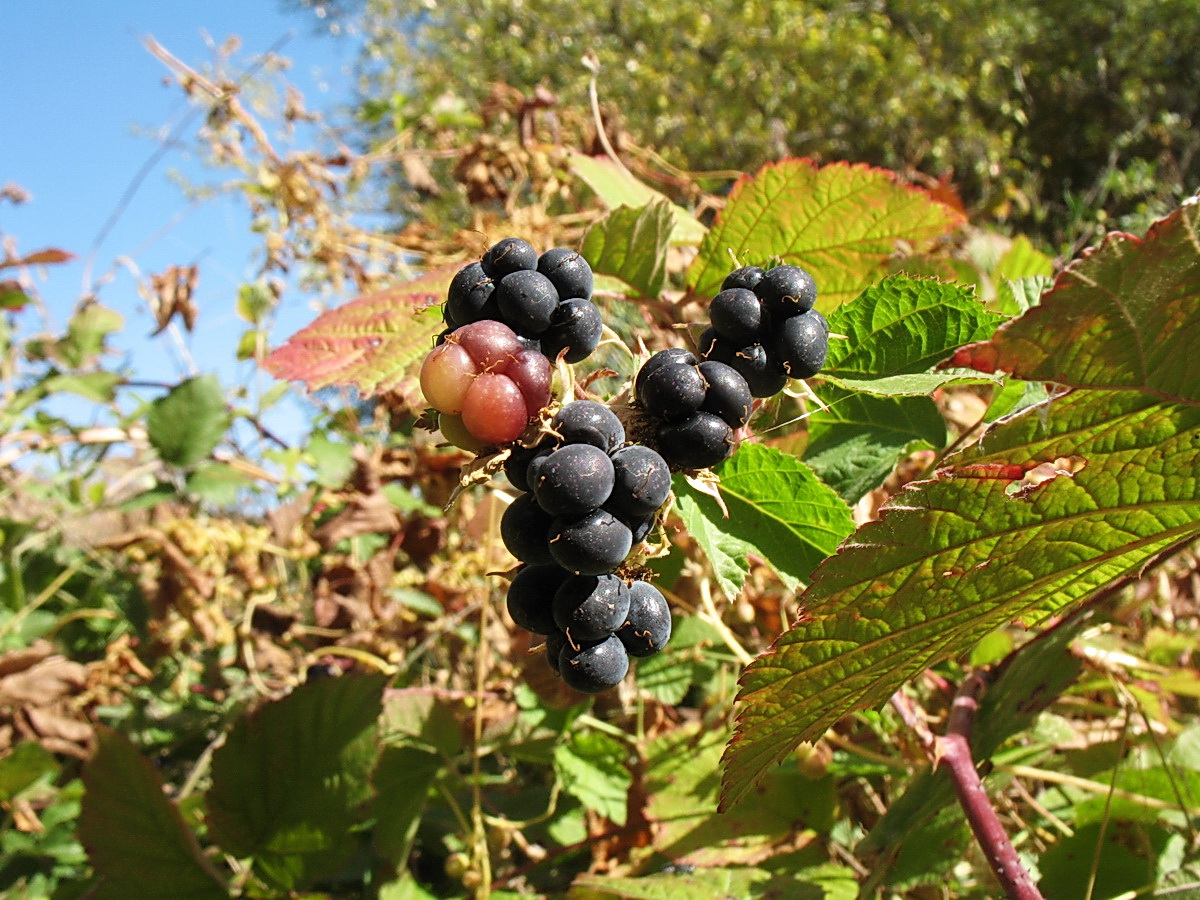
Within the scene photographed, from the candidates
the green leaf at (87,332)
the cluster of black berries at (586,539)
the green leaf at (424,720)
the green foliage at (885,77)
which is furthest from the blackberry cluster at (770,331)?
the green foliage at (885,77)

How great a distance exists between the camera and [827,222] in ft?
2.85

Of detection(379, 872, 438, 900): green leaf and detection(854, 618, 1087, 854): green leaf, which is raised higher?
detection(854, 618, 1087, 854): green leaf

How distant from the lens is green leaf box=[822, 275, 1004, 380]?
619 millimetres

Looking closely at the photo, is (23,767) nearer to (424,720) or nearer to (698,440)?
(424,720)

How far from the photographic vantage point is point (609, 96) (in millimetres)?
6660

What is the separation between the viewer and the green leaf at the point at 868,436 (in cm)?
76

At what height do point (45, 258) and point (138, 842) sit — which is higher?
point (45, 258)

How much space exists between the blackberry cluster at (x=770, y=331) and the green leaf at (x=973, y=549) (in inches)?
4.5

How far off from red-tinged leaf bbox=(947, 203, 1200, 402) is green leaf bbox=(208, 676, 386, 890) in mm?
930

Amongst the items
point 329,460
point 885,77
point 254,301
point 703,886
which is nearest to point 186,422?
point 329,460

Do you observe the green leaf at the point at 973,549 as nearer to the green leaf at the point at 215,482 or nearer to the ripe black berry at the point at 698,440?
the ripe black berry at the point at 698,440

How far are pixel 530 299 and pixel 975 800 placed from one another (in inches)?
22.8

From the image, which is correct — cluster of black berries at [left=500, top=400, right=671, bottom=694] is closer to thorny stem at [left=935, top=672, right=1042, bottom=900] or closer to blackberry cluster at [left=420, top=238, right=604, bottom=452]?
blackberry cluster at [left=420, top=238, right=604, bottom=452]

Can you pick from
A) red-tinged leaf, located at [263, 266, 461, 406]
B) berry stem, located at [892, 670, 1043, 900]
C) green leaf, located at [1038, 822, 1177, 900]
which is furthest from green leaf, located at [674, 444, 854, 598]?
green leaf, located at [1038, 822, 1177, 900]
